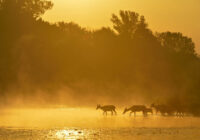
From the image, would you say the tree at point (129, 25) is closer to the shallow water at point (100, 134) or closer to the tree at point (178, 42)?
the tree at point (178, 42)

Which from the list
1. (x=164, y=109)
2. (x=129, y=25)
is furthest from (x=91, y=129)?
(x=129, y=25)

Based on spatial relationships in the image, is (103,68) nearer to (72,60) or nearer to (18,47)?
(72,60)

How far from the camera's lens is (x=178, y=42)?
439 feet

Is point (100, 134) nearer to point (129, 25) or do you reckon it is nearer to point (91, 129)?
point (91, 129)

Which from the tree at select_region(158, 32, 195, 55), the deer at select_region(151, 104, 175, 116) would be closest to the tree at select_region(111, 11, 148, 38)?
the tree at select_region(158, 32, 195, 55)

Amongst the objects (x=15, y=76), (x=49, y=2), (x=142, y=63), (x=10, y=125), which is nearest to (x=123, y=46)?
(x=142, y=63)

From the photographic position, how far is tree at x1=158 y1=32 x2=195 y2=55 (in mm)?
131250

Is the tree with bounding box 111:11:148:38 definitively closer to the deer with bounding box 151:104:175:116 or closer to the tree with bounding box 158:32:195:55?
the tree with bounding box 158:32:195:55

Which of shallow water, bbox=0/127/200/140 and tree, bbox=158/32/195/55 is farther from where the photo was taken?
tree, bbox=158/32/195/55

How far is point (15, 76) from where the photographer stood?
3976 inches

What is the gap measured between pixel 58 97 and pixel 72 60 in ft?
72.9

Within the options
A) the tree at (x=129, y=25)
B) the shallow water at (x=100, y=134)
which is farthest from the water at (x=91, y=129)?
the tree at (x=129, y=25)

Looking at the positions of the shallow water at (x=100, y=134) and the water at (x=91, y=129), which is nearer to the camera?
the shallow water at (x=100, y=134)

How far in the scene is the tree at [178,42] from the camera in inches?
5167
